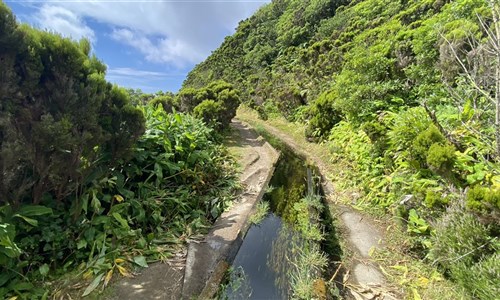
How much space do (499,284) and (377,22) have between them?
14025mm

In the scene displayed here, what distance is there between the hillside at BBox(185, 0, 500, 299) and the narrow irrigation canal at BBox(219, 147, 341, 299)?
0.96m

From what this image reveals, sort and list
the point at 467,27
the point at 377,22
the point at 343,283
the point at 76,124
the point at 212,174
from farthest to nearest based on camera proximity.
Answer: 1. the point at 377,22
2. the point at 212,174
3. the point at 467,27
4. the point at 343,283
5. the point at 76,124

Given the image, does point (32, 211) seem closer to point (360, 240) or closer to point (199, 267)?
point (199, 267)

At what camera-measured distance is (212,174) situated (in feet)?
18.9

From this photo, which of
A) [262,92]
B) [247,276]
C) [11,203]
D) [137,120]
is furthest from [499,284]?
[262,92]

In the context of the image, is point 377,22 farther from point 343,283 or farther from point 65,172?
point 65,172

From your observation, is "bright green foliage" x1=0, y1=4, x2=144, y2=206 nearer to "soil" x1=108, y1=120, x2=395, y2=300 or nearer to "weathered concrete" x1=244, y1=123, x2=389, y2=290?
"soil" x1=108, y1=120, x2=395, y2=300

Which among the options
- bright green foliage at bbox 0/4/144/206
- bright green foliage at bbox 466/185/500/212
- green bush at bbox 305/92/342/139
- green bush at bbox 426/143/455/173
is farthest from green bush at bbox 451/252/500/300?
green bush at bbox 305/92/342/139

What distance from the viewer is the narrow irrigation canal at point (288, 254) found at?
124 inches

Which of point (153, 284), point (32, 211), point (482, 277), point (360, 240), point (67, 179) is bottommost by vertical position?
point (360, 240)

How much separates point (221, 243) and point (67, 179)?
197 centimetres

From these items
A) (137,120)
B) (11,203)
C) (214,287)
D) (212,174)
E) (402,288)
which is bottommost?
(402,288)

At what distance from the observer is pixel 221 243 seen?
3896mm

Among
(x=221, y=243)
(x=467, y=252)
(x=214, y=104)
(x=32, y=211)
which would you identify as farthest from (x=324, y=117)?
(x=32, y=211)
